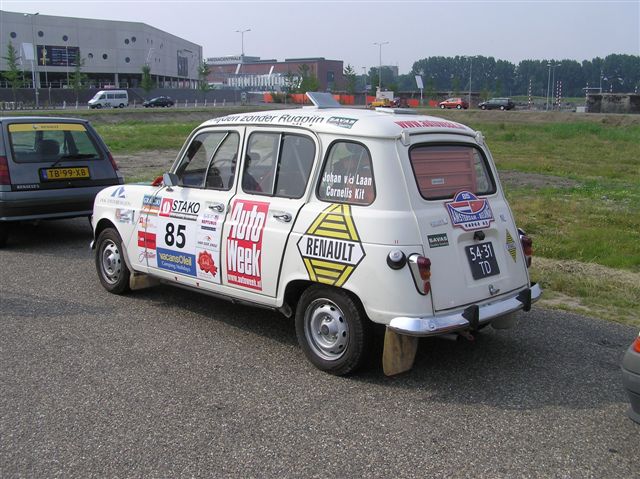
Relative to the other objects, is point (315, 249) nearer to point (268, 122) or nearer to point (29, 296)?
point (268, 122)

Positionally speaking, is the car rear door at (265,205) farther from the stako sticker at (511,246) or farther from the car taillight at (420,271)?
the stako sticker at (511,246)

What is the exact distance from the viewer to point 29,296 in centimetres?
709

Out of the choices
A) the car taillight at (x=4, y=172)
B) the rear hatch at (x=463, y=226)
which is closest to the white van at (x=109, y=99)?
the car taillight at (x=4, y=172)

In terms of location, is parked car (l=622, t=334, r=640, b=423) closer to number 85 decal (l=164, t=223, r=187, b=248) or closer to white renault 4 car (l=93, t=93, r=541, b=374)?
white renault 4 car (l=93, t=93, r=541, b=374)

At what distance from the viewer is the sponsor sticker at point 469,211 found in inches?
194

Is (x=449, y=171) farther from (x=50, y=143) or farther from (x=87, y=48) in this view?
(x=87, y=48)

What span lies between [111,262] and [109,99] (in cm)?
6489

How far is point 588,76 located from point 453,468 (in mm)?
170434

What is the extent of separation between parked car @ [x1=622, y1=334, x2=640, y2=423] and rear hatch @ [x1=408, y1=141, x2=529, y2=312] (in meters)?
1.22

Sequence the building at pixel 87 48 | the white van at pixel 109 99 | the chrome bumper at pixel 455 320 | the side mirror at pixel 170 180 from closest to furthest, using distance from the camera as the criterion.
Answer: the chrome bumper at pixel 455 320, the side mirror at pixel 170 180, the white van at pixel 109 99, the building at pixel 87 48

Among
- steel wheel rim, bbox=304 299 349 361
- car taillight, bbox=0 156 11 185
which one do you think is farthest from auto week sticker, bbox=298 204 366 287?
car taillight, bbox=0 156 11 185

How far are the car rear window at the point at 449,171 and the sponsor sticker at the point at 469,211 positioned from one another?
0.27 ft

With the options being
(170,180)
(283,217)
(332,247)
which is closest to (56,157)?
(170,180)

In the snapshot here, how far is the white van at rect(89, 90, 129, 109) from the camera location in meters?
→ 66.0
